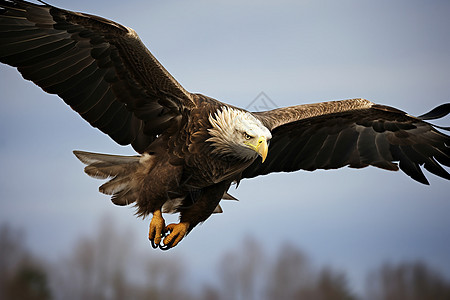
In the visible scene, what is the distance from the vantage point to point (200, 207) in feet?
16.5

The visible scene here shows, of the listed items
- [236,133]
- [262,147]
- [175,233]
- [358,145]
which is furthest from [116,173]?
[358,145]

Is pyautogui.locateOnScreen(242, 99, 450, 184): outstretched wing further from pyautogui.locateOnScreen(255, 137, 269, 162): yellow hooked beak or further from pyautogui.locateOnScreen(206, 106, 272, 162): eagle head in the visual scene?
pyautogui.locateOnScreen(255, 137, 269, 162): yellow hooked beak

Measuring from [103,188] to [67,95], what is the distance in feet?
2.59

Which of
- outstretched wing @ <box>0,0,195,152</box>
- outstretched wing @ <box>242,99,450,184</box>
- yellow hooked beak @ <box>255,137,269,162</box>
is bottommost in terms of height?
outstretched wing @ <box>242,99,450,184</box>

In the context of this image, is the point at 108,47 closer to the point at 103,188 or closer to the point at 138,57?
the point at 138,57

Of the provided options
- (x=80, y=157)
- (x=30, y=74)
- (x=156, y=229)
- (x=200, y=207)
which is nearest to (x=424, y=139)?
(x=200, y=207)

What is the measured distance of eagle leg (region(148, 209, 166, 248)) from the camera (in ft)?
16.0

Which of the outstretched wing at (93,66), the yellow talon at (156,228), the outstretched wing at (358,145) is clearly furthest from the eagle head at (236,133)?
the outstretched wing at (358,145)

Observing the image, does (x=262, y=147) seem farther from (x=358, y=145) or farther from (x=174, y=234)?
(x=358, y=145)

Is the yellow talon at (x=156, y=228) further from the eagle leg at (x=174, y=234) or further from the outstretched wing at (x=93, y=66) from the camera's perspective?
the outstretched wing at (x=93, y=66)

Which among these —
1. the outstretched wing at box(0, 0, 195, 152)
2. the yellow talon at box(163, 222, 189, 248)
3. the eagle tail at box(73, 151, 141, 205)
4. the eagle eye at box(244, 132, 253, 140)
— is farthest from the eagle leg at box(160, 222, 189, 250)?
the eagle eye at box(244, 132, 253, 140)

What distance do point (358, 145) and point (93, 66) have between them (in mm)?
2539

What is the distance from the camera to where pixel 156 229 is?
4.89 m

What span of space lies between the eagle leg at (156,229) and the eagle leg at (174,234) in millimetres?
97
